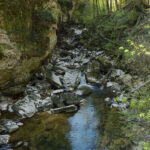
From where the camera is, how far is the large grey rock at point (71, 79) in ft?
31.5

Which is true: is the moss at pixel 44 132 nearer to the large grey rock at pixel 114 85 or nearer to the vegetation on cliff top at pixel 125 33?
the vegetation on cliff top at pixel 125 33

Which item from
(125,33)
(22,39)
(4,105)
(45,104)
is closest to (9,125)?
(4,105)

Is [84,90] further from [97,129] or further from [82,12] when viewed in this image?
[82,12]

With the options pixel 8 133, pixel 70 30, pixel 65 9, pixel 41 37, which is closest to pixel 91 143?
pixel 8 133

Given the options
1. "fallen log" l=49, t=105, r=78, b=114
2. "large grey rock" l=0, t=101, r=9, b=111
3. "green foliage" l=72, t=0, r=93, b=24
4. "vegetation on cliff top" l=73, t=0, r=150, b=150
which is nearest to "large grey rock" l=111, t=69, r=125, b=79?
"vegetation on cliff top" l=73, t=0, r=150, b=150

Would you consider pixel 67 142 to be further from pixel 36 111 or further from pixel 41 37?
pixel 41 37

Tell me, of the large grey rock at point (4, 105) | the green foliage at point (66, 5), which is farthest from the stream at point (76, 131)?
the green foliage at point (66, 5)

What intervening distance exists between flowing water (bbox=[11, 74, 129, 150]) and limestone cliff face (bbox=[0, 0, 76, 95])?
2.17m

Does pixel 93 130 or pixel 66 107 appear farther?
pixel 66 107

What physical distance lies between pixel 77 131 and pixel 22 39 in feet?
14.8

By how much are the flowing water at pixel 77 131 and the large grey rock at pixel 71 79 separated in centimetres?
237

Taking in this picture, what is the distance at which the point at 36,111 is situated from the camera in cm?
709

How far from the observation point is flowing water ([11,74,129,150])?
5.12 meters

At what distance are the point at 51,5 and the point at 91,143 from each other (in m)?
6.80
